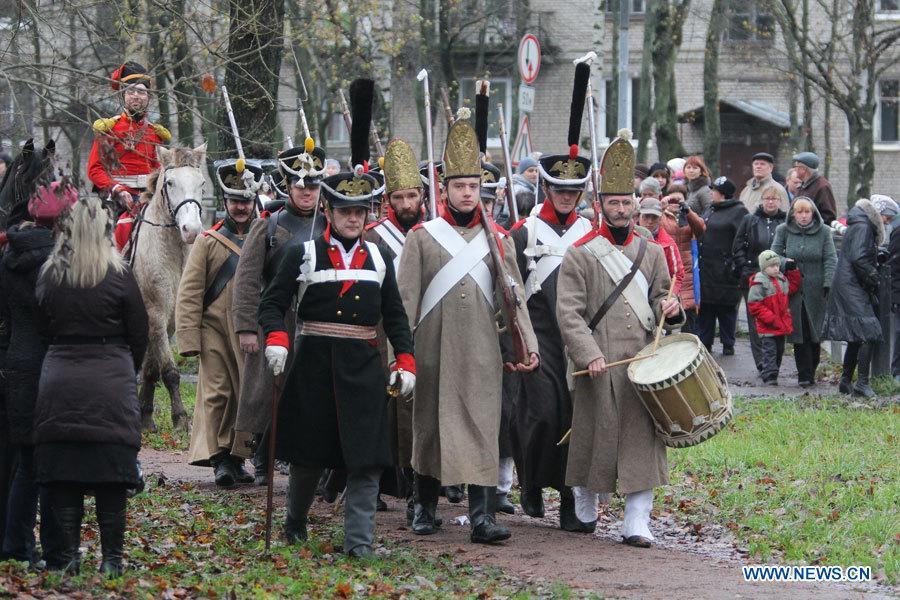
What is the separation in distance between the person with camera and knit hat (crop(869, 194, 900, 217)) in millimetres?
2151

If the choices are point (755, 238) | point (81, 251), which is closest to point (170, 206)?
point (81, 251)

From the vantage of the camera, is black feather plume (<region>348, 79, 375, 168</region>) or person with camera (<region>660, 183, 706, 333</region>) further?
person with camera (<region>660, 183, 706, 333</region>)

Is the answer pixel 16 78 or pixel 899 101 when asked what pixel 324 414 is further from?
pixel 899 101

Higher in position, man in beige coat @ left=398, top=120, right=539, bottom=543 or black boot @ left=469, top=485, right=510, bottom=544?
man in beige coat @ left=398, top=120, right=539, bottom=543

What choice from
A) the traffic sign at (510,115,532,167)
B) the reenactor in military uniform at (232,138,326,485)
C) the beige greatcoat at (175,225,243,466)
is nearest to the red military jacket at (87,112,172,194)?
the beige greatcoat at (175,225,243,466)

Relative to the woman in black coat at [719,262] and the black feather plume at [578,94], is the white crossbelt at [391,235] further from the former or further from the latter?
the woman in black coat at [719,262]

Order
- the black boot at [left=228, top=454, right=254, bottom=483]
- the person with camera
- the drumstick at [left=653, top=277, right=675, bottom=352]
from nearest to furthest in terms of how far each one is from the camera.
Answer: the drumstick at [left=653, top=277, right=675, bottom=352], the black boot at [left=228, top=454, right=254, bottom=483], the person with camera

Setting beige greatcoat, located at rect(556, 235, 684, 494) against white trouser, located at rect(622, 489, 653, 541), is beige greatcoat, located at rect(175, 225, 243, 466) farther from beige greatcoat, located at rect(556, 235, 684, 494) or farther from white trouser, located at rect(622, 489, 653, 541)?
white trouser, located at rect(622, 489, 653, 541)

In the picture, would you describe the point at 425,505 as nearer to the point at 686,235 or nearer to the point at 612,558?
the point at 612,558

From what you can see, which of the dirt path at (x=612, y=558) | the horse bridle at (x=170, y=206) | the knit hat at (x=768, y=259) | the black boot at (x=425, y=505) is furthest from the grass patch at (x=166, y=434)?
the knit hat at (x=768, y=259)

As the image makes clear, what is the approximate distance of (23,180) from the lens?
29.0 feet

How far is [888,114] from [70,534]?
40.7 m

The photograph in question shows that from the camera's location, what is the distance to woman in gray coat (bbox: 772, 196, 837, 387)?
17.3 m

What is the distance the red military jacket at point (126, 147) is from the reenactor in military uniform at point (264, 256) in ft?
3.11
